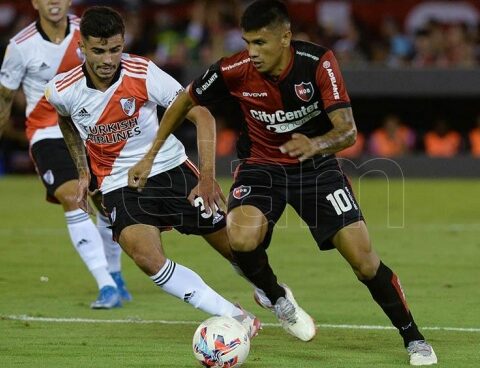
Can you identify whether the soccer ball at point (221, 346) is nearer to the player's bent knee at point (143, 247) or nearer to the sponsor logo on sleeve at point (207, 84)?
the player's bent knee at point (143, 247)

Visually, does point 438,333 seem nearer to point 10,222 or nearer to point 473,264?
point 473,264

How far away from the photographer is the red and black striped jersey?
682cm

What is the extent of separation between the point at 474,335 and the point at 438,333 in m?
0.25

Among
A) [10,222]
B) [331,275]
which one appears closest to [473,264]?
[331,275]

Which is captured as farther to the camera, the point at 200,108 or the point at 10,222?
the point at 10,222

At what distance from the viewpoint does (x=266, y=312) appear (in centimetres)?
877

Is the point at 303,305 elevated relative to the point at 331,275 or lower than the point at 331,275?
elevated

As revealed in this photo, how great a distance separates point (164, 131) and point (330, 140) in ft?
4.47

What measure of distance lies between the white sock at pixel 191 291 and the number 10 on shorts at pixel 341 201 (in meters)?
0.99

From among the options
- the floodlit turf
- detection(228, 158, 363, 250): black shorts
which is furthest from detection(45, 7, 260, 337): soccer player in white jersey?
the floodlit turf

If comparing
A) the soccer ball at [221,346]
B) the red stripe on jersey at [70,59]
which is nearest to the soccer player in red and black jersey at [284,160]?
the soccer ball at [221,346]

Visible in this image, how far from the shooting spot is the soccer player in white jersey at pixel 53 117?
909cm

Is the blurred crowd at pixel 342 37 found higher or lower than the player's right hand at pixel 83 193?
lower

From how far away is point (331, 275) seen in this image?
10586mm
